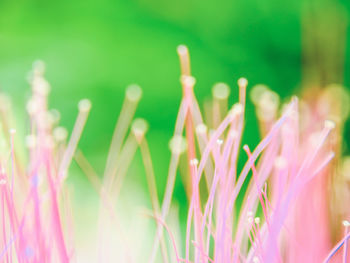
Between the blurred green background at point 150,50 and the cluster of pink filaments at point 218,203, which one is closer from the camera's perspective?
the cluster of pink filaments at point 218,203

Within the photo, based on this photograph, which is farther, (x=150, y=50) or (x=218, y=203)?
(x=150, y=50)

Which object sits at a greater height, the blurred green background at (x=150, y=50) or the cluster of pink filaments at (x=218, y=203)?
the blurred green background at (x=150, y=50)

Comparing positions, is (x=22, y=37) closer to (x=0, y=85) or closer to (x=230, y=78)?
(x=0, y=85)

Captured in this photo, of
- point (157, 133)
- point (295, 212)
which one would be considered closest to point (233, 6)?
point (157, 133)

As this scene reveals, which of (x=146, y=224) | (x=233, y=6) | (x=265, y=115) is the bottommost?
(x=146, y=224)

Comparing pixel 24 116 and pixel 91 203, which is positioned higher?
pixel 24 116

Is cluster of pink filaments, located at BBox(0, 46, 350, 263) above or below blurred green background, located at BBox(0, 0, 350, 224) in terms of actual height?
below

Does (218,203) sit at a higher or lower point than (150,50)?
lower

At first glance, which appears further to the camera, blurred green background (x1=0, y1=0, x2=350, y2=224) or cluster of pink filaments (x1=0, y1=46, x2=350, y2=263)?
blurred green background (x1=0, y1=0, x2=350, y2=224)
